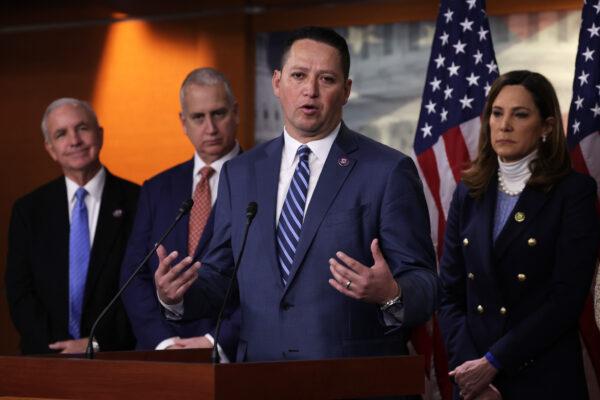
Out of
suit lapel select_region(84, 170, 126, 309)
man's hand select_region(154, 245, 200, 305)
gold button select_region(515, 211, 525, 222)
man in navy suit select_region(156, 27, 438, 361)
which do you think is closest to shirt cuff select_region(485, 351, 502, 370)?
gold button select_region(515, 211, 525, 222)

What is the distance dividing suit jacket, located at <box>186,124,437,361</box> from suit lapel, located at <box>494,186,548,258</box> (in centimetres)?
94

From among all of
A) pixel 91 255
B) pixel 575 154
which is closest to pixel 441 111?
pixel 575 154

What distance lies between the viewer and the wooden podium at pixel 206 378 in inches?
82.8

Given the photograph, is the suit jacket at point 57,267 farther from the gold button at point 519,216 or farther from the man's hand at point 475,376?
the gold button at point 519,216

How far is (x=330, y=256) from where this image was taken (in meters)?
2.86

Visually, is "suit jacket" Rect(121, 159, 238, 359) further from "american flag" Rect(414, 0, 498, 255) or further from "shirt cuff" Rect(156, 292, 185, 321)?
"shirt cuff" Rect(156, 292, 185, 321)

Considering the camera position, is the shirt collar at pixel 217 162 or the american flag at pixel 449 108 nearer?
the shirt collar at pixel 217 162

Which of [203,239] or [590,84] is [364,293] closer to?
[203,239]

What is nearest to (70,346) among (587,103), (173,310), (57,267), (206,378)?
(57,267)

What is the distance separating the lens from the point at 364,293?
2398 mm

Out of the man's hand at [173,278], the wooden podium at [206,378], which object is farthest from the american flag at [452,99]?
the wooden podium at [206,378]

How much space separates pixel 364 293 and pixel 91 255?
2.61 metres

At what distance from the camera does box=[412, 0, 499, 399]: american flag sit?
472 centimetres

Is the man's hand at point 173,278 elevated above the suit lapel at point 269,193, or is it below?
below
